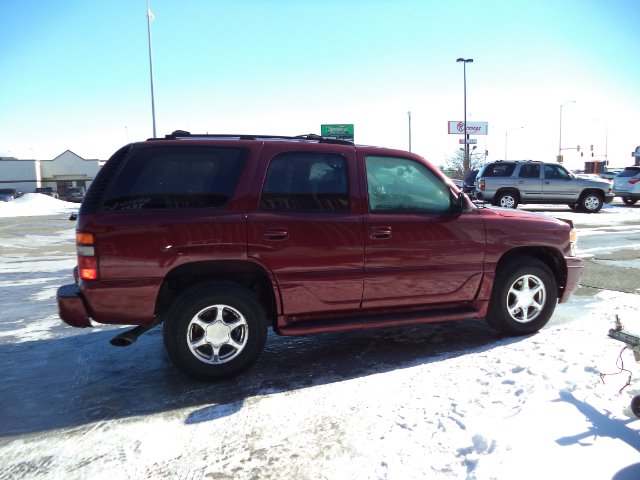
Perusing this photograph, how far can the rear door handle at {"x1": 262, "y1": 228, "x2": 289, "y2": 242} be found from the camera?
11.8ft

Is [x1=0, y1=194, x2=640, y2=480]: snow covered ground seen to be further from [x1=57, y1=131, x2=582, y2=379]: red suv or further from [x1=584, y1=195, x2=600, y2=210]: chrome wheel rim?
[x1=584, y1=195, x2=600, y2=210]: chrome wheel rim

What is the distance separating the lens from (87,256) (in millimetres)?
3363

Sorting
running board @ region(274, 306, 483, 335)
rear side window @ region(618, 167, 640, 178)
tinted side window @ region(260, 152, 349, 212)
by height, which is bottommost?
running board @ region(274, 306, 483, 335)

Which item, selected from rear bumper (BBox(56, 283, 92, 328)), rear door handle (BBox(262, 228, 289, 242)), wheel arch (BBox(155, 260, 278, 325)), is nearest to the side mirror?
rear door handle (BBox(262, 228, 289, 242))

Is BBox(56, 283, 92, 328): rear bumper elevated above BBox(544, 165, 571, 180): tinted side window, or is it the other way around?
BBox(544, 165, 571, 180): tinted side window

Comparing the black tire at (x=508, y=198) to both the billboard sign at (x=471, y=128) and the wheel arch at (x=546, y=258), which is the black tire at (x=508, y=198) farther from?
the billboard sign at (x=471, y=128)

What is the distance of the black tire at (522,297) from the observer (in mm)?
4398

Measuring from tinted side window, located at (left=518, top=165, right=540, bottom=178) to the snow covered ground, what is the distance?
15.1 metres

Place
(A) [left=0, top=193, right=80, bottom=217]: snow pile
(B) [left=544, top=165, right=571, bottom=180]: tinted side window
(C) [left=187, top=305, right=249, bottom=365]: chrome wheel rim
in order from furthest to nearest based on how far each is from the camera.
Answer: (A) [left=0, top=193, right=80, bottom=217]: snow pile < (B) [left=544, top=165, right=571, bottom=180]: tinted side window < (C) [left=187, top=305, right=249, bottom=365]: chrome wheel rim

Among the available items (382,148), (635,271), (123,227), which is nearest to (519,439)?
(382,148)

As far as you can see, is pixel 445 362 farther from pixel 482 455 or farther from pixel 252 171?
pixel 252 171

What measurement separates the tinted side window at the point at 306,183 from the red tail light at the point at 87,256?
1.24 metres

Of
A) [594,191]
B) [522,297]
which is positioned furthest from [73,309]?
[594,191]

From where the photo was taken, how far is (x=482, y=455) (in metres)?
2.60
